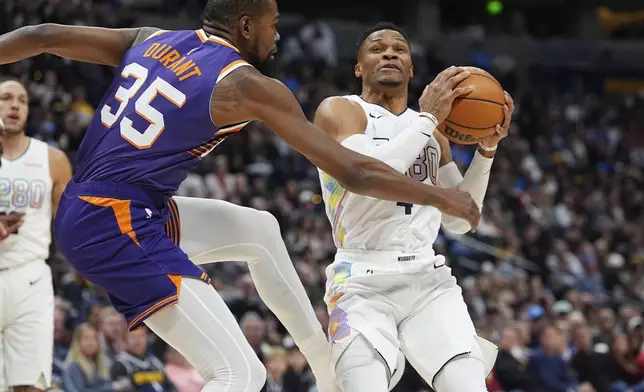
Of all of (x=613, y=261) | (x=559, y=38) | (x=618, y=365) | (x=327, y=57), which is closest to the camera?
(x=618, y=365)

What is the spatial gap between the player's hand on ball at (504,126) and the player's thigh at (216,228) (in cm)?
126

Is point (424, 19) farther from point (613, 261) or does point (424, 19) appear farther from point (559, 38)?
point (613, 261)

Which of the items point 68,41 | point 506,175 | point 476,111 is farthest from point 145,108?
point 506,175

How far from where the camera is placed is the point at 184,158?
4168mm

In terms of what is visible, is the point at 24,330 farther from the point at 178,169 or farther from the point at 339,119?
the point at 339,119

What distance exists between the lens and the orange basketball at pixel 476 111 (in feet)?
15.7

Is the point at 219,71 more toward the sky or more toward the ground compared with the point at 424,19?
more toward the sky

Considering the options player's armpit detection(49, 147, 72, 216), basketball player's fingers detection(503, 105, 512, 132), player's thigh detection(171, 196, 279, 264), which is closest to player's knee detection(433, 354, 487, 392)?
player's thigh detection(171, 196, 279, 264)

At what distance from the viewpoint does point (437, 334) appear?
4711 mm

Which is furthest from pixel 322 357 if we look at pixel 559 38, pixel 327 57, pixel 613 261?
pixel 559 38

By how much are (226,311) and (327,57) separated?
14.3 metres

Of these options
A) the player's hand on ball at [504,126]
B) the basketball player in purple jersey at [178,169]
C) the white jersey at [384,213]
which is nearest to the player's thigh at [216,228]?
the basketball player in purple jersey at [178,169]

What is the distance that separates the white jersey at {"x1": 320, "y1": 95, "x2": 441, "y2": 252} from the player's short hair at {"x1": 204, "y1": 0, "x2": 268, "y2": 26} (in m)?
0.95

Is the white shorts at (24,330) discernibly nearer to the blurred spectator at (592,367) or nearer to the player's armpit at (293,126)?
the player's armpit at (293,126)
